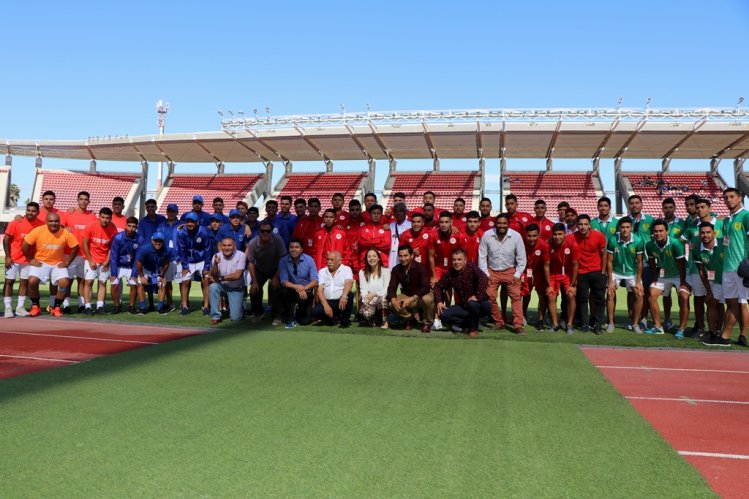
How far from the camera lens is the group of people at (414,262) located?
24.2ft

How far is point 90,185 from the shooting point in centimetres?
3888

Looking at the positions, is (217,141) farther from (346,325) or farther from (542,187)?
(346,325)

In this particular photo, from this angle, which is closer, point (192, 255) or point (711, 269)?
point (711, 269)

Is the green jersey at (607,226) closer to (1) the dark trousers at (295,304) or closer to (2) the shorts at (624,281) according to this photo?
(2) the shorts at (624,281)

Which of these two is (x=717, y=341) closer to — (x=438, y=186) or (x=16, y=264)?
(x=16, y=264)

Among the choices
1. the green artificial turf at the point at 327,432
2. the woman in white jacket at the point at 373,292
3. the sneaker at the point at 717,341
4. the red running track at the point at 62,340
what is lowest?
the green artificial turf at the point at 327,432

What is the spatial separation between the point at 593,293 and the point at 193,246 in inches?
259

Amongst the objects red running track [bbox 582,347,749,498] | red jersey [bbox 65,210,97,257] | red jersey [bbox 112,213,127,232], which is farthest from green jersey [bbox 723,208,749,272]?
red jersey [bbox 65,210,97,257]

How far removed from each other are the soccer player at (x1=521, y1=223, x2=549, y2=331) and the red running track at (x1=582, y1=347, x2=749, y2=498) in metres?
1.59

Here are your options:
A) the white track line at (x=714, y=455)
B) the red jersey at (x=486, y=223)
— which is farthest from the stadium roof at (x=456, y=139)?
the white track line at (x=714, y=455)

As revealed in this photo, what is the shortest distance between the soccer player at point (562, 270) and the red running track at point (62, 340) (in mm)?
5132

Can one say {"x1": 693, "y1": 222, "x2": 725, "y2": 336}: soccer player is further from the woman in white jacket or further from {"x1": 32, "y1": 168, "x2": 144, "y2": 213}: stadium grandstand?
{"x1": 32, "y1": 168, "x2": 144, "y2": 213}: stadium grandstand

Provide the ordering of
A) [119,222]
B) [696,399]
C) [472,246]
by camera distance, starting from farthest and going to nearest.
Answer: [119,222], [472,246], [696,399]

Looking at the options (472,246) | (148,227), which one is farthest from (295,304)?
(148,227)
